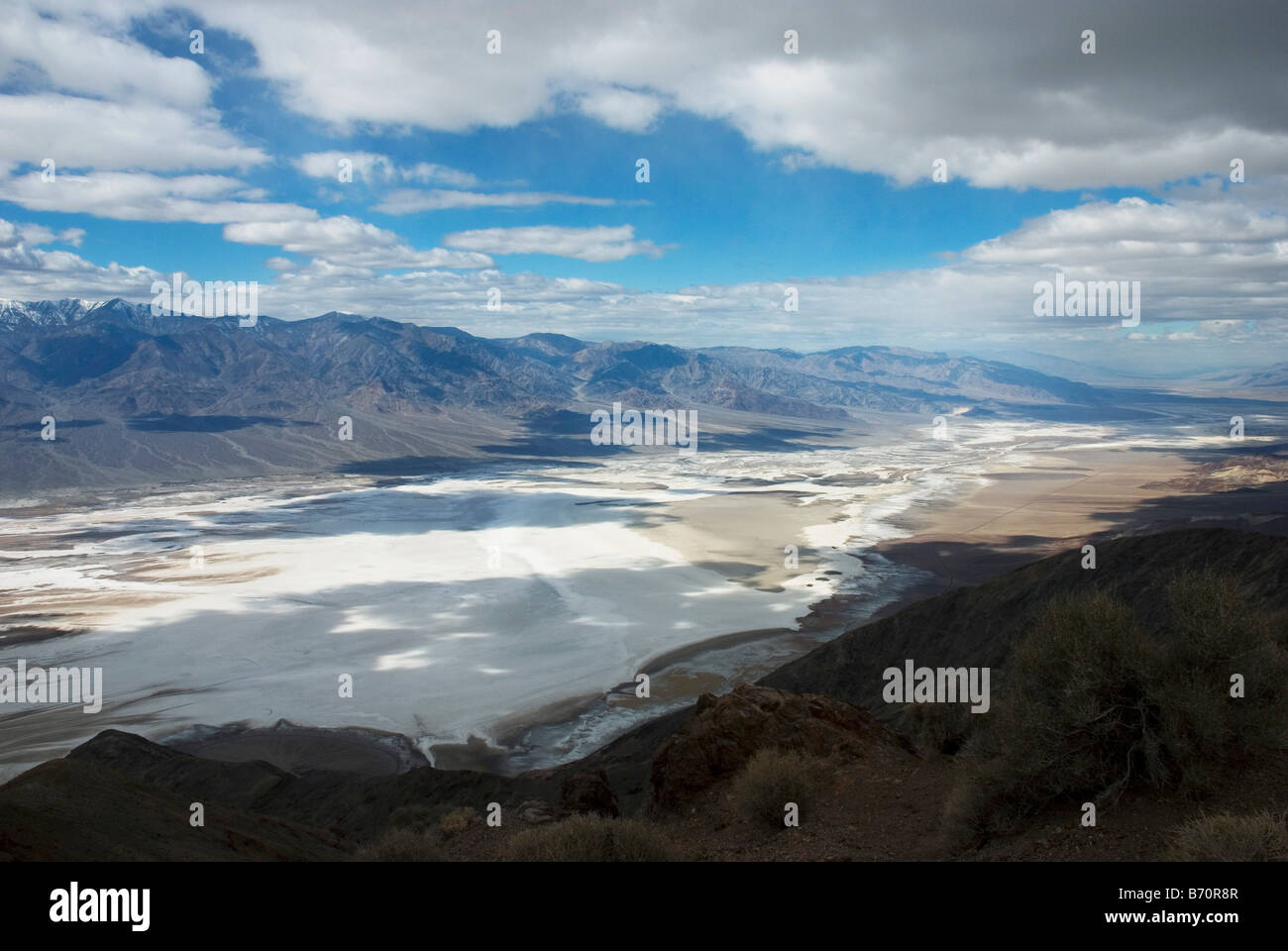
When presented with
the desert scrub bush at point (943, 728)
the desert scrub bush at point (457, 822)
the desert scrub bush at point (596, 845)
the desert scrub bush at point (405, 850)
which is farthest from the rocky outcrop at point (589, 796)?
the desert scrub bush at point (943, 728)

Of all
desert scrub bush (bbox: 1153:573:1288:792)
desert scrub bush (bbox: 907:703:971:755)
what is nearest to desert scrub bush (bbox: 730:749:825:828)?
desert scrub bush (bbox: 907:703:971:755)

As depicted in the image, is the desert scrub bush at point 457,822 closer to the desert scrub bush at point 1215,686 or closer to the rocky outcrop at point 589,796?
the rocky outcrop at point 589,796

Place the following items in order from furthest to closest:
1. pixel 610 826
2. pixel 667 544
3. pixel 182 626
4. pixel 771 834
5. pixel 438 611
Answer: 1. pixel 667 544
2. pixel 438 611
3. pixel 182 626
4. pixel 771 834
5. pixel 610 826

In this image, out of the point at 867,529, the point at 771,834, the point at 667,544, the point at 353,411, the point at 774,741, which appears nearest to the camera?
the point at 771,834

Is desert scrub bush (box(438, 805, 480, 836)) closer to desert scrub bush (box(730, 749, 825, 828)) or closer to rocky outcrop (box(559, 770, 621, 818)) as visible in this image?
rocky outcrop (box(559, 770, 621, 818))
